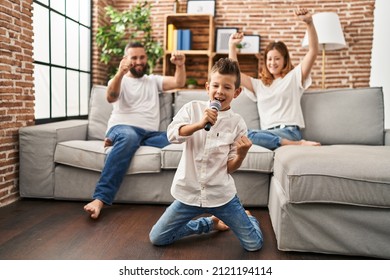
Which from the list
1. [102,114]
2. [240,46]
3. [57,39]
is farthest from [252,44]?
[102,114]

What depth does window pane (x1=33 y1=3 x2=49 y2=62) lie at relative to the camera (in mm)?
3178

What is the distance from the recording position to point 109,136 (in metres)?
2.59

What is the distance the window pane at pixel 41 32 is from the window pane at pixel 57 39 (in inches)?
4.7

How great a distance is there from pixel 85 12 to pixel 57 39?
91cm

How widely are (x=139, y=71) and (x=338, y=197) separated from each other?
1.75 metres

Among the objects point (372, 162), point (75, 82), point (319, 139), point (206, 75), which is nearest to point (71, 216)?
point (372, 162)

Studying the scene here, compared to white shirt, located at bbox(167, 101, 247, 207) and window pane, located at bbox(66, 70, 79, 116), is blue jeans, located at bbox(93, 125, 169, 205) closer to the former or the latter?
white shirt, located at bbox(167, 101, 247, 207)

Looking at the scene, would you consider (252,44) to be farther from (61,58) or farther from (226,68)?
(226,68)

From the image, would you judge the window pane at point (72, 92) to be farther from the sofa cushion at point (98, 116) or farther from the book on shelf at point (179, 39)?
the book on shelf at point (179, 39)

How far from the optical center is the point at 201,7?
4.88 m

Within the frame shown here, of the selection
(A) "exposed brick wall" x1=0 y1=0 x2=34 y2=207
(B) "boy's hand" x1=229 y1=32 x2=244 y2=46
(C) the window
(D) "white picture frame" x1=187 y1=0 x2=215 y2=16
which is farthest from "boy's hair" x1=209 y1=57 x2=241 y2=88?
(D) "white picture frame" x1=187 y1=0 x2=215 y2=16

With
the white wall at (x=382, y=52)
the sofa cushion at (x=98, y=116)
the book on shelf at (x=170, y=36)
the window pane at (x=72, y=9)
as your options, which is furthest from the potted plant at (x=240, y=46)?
the sofa cushion at (x=98, y=116)

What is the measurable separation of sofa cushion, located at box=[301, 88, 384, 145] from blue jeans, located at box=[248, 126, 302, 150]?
0.23 m

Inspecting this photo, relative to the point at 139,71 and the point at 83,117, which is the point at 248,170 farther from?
the point at 83,117
